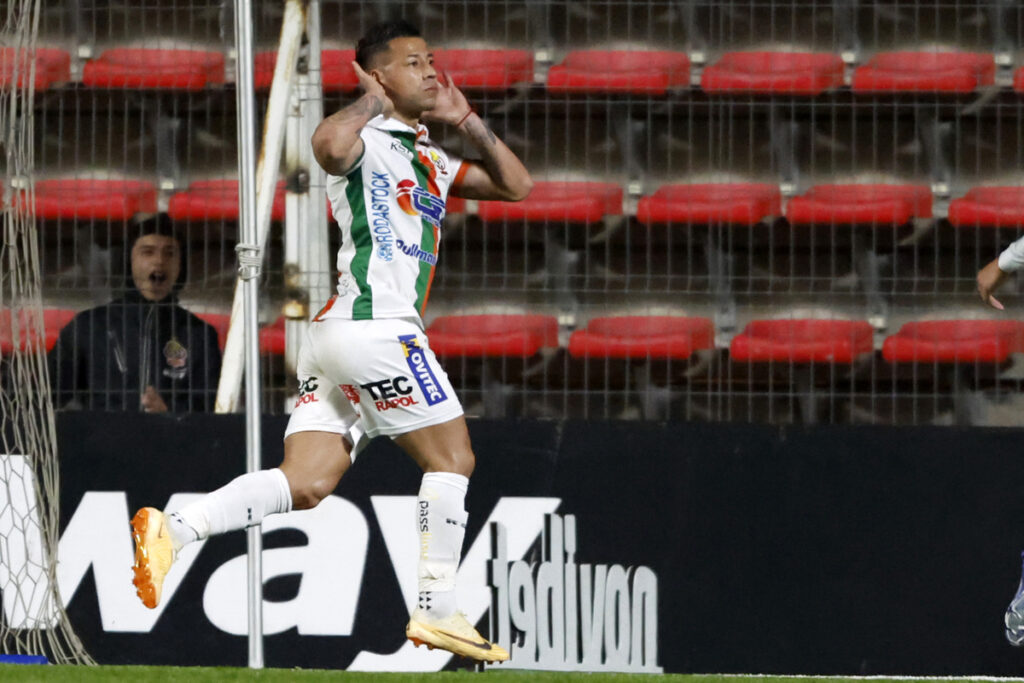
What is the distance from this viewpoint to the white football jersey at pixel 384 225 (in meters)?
4.21

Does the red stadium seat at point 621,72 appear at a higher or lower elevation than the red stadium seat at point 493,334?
higher

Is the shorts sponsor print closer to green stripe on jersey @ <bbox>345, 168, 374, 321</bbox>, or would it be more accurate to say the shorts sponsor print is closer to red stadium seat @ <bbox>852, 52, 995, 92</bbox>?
green stripe on jersey @ <bbox>345, 168, 374, 321</bbox>

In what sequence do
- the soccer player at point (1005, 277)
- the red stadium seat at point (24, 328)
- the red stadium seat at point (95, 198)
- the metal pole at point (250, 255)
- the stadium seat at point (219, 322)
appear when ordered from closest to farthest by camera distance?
the soccer player at point (1005, 277) < the metal pole at point (250, 255) < the red stadium seat at point (24, 328) < the stadium seat at point (219, 322) < the red stadium seat at point (95, 198)

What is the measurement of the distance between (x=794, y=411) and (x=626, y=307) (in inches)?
32.4

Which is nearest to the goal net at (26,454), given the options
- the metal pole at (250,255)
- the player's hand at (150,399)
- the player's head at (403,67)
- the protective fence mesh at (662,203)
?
the protective fence mesh at (662,203)

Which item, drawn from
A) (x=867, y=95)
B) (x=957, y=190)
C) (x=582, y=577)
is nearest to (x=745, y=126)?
(x=867, y=95)

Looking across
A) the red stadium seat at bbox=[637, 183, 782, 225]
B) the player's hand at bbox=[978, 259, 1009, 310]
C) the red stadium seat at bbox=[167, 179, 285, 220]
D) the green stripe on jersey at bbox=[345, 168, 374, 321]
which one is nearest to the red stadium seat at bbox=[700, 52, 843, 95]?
the red stadium seat at bbox=[637, 183, 782, 225]

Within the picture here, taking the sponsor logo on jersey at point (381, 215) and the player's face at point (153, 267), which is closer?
the sponsor logo on jersey at point (381, 215)

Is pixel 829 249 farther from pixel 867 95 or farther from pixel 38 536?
pixel 38 536

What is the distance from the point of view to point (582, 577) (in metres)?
5.84

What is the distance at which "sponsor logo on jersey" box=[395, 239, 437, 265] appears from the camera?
427 cm

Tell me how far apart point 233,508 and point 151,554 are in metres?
0.27

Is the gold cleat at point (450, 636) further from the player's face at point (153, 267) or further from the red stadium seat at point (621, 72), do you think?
the red stadium seat at point (621, 72)

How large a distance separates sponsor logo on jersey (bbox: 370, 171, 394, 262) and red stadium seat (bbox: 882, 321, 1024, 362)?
2.59 metres
